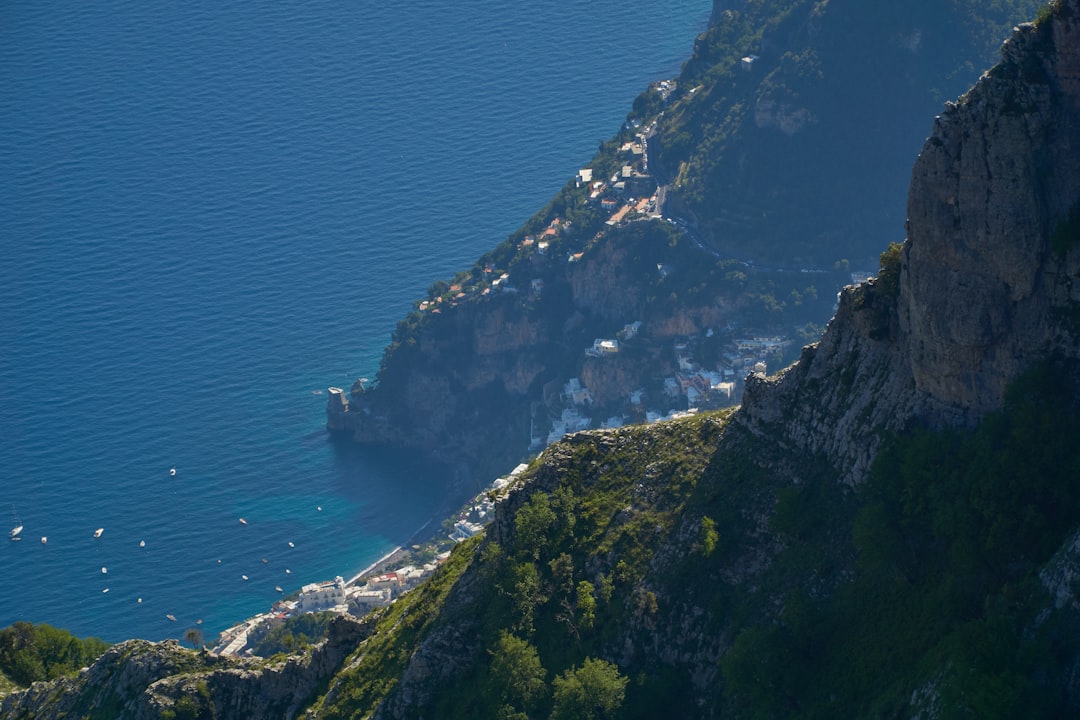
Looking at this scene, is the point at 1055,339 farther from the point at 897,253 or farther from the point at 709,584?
the point at 709,584

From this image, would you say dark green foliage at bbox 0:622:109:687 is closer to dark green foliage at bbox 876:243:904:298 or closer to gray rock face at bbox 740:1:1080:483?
dark green foliage at bbox 876:243:904:298

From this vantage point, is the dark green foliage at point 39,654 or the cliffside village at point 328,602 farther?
the cliffside village at point 328,602

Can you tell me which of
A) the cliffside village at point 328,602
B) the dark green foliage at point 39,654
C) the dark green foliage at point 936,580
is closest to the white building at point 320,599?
the cliffside village at point 328,602

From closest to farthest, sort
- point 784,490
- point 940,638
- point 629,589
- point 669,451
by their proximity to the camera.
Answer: point 940,638 → point 784,490 → point 629,589 → point 669,451

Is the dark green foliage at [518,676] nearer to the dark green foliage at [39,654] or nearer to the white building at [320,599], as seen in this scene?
the dark green foliage at [39,654]

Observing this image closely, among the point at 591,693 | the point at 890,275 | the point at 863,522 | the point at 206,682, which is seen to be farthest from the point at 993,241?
the point at 206,682

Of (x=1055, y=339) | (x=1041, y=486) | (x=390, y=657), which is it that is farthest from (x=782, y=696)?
(x=390, y=657)

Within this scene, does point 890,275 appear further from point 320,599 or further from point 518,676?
point 320,599
